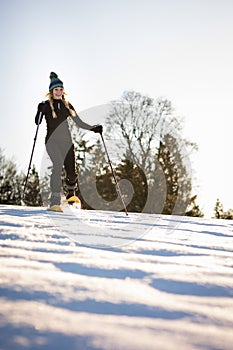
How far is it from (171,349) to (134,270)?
684mm

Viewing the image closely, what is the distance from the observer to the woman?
15.5ft

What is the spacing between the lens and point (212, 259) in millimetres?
2156

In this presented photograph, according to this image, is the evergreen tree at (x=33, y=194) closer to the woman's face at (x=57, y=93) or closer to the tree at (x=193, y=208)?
the tree at (x=193, y=208)

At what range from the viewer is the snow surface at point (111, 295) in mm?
1104

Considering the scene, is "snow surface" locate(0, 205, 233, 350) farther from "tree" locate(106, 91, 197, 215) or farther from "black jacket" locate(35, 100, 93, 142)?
"tree" locate(106, 91, 197, 215)

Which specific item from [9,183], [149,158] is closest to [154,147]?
[149,158]

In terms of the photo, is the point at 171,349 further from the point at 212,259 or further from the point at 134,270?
the point at 212,259

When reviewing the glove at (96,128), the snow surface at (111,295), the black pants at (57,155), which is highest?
the glove at (96,128)

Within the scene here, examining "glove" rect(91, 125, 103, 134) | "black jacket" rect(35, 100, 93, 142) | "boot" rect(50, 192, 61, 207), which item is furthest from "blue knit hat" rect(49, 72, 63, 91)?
"boot" rect(50, 192, 61, 207)

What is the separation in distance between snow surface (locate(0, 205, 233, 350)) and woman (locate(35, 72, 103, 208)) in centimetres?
240

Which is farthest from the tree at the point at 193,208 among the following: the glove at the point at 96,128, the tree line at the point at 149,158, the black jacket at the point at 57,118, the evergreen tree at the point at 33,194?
the black jacket at the point at 57,118

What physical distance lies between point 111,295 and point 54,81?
4003 mm

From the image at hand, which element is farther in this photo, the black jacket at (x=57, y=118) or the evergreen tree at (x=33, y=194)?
the evergreen tree at (x=33, y=194)

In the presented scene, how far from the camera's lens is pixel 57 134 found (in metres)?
4.71
